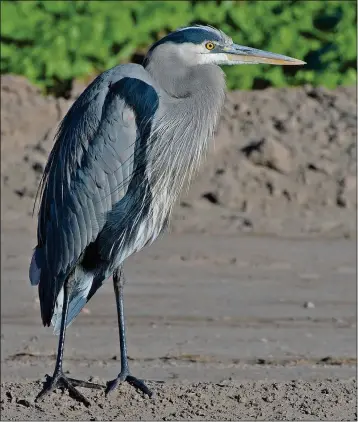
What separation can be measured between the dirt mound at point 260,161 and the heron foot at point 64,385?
15.2 ft

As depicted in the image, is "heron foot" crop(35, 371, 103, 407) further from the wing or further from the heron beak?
the heron beak

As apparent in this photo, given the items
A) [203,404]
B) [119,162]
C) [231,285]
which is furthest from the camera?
[231,285]

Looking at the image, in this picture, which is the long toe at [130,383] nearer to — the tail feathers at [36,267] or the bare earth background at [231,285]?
the bare earth background at [231,285]

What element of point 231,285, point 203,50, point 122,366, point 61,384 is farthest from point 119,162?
point 231,285

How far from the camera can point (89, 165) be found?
5.94 meters

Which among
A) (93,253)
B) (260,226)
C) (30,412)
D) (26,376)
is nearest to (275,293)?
(260,226)

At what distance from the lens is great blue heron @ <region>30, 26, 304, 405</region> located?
19.3ft

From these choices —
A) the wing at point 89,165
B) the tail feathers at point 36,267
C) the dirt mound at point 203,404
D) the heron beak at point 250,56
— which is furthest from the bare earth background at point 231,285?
the heron beak at point 250,56

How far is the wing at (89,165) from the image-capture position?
5867mm

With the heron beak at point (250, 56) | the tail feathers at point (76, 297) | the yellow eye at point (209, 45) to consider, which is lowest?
the tail feathers at point (76, 297)

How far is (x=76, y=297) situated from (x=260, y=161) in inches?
202

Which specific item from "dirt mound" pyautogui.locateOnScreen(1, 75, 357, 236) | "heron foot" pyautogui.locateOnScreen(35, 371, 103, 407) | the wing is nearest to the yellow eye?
the wing

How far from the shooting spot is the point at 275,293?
8766 mm

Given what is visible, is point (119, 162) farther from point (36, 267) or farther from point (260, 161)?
point (260, 161)
